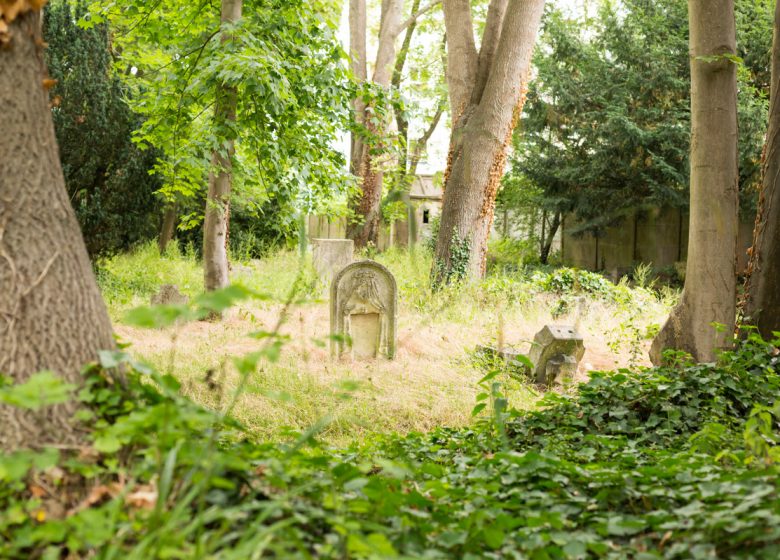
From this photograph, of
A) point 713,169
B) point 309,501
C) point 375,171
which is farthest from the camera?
point 375,171

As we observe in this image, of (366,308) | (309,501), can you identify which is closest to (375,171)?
(366,308)

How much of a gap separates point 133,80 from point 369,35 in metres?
12.0

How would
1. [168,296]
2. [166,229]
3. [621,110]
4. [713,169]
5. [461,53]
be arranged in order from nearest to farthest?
[713,169] → [168,296] → [461,53] → [621,110] → [166,229]

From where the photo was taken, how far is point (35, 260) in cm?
232

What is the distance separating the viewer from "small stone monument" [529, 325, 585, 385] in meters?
7.41

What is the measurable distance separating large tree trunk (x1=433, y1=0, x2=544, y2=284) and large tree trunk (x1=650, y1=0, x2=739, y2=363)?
4.83 m

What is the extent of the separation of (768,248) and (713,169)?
85 centimetres

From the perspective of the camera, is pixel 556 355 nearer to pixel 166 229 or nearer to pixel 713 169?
pixel 713 169

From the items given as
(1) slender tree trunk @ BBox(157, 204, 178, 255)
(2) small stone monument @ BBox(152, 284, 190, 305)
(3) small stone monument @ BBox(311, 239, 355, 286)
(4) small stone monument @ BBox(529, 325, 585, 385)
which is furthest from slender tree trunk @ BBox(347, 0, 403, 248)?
(4) small stone monument @ BBox(529, 325, 585, 385)

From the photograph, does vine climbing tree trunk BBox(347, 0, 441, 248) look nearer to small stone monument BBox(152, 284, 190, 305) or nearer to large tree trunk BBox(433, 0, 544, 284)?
large tree trunk BBox(433, 0, 544, 284)

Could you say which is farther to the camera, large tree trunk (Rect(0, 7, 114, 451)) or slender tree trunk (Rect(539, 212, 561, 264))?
slender tree trunk (Rect(539, 212, 561, 264))

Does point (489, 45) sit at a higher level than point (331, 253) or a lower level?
higher

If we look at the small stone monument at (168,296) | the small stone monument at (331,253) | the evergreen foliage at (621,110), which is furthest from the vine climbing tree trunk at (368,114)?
the small stone monument at (168,296)

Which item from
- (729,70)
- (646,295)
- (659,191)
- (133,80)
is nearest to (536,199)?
(659,191)
